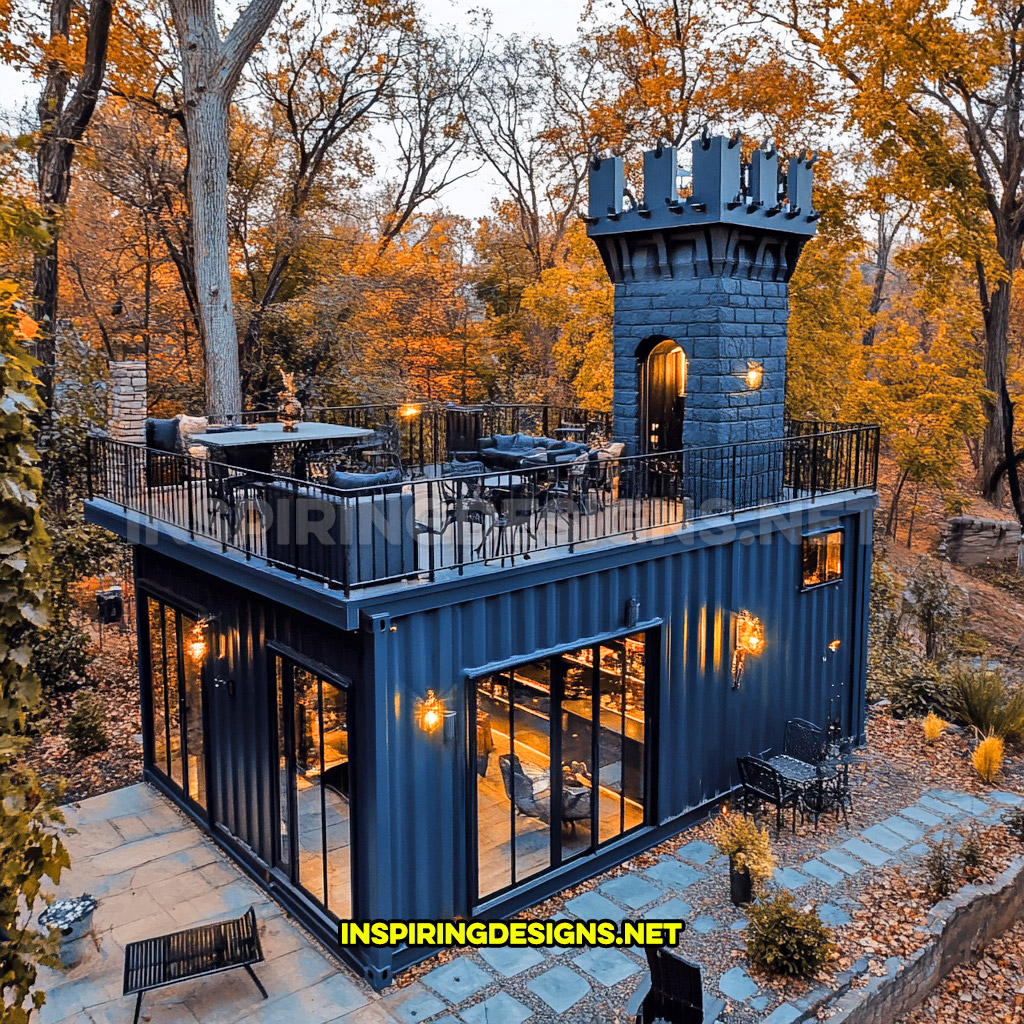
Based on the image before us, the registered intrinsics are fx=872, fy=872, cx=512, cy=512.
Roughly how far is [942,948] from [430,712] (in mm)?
5513

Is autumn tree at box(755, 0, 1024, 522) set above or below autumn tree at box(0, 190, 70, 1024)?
above

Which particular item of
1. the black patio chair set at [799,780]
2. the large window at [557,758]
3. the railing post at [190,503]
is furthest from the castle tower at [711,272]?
the railing post at [190,503]

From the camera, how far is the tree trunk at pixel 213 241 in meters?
15.2

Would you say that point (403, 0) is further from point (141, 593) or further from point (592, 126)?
point (141, 593)

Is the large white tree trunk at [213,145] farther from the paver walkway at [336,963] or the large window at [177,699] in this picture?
the paver walkway at [336,963]

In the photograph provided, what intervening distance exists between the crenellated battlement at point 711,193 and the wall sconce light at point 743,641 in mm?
4938

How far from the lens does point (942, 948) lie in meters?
8.40

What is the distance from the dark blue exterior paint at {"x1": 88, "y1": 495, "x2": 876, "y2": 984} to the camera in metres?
7.42

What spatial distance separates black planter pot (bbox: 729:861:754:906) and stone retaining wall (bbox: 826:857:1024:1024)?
1.27 meters

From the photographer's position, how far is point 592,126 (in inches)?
818

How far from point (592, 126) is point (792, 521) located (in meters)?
13.6

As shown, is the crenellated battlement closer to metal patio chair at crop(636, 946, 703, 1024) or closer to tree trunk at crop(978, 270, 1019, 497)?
metal patio chair at crop(636, 946, 703, 1024)

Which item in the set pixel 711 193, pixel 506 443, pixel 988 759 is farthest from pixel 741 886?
pixel 711 193

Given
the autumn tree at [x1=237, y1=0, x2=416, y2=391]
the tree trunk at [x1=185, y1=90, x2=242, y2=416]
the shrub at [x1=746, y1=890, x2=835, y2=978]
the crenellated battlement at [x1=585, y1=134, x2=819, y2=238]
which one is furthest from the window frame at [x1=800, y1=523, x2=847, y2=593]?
the autumn tree at [x1=237, y1=0, x2=416, y2=391]
